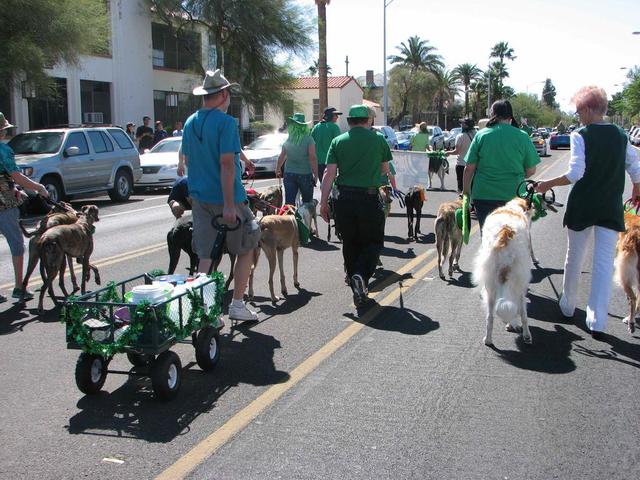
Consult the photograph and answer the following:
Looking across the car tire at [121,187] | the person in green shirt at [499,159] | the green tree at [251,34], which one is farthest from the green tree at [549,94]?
the person in green shirt at [499,159]

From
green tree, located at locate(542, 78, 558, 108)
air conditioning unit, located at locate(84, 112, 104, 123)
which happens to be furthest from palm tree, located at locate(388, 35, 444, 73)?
green tree, located at locate(542, 78, 558, 108)

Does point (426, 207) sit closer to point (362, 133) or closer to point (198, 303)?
point (362, 133)

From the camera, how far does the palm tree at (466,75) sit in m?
92.1

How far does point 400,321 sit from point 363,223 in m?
1.20

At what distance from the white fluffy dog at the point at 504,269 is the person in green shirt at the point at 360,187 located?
1.69 metres

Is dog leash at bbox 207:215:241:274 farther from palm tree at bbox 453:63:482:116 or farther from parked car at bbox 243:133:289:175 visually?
palm tree at bbox 453:63:482:116

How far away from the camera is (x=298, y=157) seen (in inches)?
442

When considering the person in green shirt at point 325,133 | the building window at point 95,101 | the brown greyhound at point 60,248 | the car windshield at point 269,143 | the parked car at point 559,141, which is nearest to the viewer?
the brown greyhound at point 60,248

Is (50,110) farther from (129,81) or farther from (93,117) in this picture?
(129,81)

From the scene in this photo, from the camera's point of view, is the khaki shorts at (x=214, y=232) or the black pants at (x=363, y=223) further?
the black pants at (x=363, y=223)

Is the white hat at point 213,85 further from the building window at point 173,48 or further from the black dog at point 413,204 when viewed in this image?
the building window at point 173,48

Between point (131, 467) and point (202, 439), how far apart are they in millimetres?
491

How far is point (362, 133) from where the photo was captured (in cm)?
757

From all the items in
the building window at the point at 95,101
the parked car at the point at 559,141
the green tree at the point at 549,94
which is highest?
the green tree at the point at 549,94
